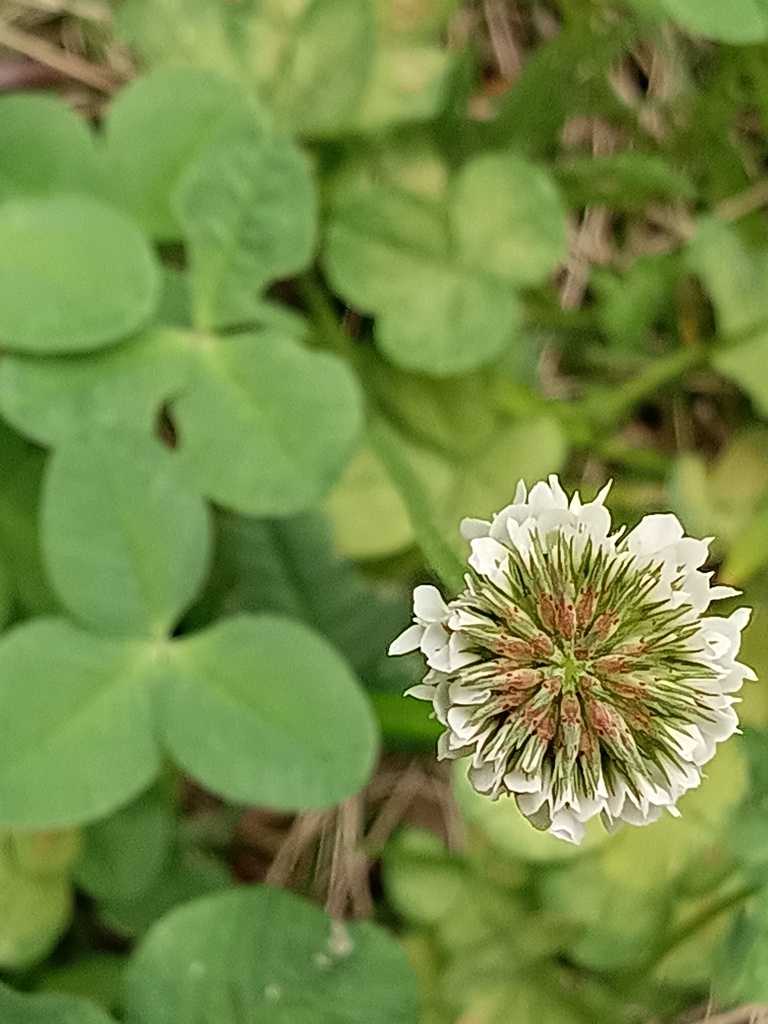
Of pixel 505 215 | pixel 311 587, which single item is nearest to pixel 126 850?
pixel 311 587

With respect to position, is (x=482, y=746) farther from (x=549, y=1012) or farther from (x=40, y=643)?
(x=549, y=1012)

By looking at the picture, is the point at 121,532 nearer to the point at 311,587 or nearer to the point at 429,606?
the point at 311,587

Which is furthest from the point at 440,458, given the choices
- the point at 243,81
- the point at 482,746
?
the point at 482,746

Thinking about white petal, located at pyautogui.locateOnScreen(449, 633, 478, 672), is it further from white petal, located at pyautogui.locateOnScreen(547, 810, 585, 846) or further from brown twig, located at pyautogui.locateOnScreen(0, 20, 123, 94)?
brown twig, located at pyautogui.locateOnScreen(0, 20, 123, 94)

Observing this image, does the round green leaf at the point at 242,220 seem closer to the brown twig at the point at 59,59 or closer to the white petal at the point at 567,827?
the brown twig at the point at 59,59

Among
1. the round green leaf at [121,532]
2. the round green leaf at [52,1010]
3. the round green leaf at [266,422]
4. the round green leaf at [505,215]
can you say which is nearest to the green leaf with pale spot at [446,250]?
the round green leaf at [505,215]

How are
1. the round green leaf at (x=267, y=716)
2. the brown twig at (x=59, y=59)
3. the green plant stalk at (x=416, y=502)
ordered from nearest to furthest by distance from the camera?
the green plant stalk at (x=416, y=502)
the round green leaf at (x=267, y=716)
the brown twig at (x=59, y=59)

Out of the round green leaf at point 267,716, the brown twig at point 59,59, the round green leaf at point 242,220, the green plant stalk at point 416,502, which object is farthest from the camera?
the brown twig at point 59,59
